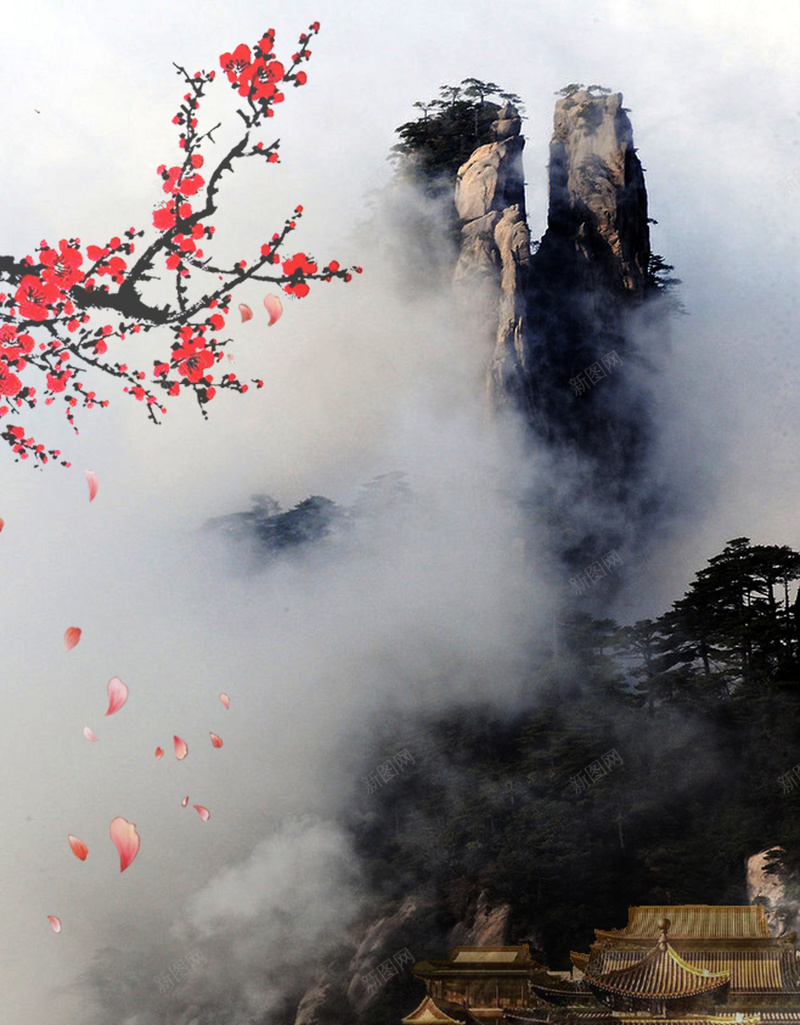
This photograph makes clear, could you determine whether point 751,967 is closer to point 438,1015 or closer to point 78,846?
point 438,1015

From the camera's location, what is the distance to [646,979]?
1266 centimetres

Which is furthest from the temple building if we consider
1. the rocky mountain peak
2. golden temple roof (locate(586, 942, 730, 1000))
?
the rocky mountain peak

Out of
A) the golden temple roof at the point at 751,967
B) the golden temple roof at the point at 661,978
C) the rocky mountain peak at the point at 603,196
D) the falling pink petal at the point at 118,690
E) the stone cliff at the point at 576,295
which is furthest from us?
the rocky mountain peak at the point at 603,196

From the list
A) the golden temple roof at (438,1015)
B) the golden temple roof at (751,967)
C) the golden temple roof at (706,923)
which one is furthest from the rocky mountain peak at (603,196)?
the golden temple roof at (438,1015)

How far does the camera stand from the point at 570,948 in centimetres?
1702

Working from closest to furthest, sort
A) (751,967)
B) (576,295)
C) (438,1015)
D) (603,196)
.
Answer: (751,967) → (438,1015) → (576,295) → (603,196)

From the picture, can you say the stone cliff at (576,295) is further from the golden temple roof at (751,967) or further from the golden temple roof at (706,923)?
the golden temple roof at (751,967)

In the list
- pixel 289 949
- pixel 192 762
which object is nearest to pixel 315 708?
pixel 192 762

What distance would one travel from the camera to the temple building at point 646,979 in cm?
1242

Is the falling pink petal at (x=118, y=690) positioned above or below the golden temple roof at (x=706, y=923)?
above

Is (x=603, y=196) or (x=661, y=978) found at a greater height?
(x=603, y=196)

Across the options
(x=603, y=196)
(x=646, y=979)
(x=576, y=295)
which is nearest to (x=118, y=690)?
(x=646, y=979)

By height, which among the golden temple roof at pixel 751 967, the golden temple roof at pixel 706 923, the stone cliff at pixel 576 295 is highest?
the stone cliff at pixel 576 295

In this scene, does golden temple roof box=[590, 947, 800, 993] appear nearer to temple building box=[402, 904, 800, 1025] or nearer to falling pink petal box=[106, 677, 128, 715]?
temple building box=[402, 904, 800, 1025]
